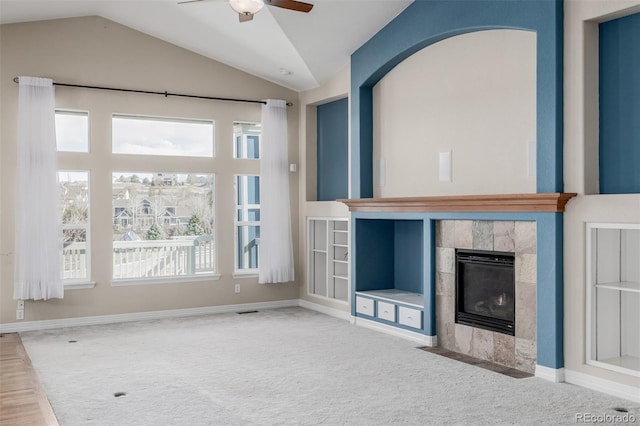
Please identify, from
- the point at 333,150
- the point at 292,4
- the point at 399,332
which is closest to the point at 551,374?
the point at 399,332

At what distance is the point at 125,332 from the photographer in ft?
22.3

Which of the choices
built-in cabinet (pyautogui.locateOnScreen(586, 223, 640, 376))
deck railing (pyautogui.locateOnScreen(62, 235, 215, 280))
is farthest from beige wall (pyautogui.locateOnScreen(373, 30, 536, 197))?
deck railing (pyautogui.locateOnScreen(62, 235, 215, 280))

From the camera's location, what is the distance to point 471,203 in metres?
5.44

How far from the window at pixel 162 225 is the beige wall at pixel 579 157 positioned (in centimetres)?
489

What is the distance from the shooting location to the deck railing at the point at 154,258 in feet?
24.1

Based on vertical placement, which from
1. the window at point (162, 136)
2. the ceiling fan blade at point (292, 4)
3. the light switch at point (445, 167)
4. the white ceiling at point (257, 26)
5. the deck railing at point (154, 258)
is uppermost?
the white ceiling at point (257, 26)

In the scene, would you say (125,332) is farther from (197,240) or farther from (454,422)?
(454,422)

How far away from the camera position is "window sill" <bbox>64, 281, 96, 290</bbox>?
23.6 ft

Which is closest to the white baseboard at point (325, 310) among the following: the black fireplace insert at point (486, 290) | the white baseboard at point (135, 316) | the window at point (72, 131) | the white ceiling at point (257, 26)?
the white baseboard at point (135, 316)

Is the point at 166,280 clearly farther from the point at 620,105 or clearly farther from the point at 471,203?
the point at 620,105

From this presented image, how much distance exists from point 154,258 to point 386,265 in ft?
10.1

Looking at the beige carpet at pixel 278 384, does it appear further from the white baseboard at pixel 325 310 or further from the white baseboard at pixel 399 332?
the white baseboard at pixel 325 310

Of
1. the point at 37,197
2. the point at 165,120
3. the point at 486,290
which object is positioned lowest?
the point at 486,290

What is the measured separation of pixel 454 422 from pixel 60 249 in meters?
5.15
